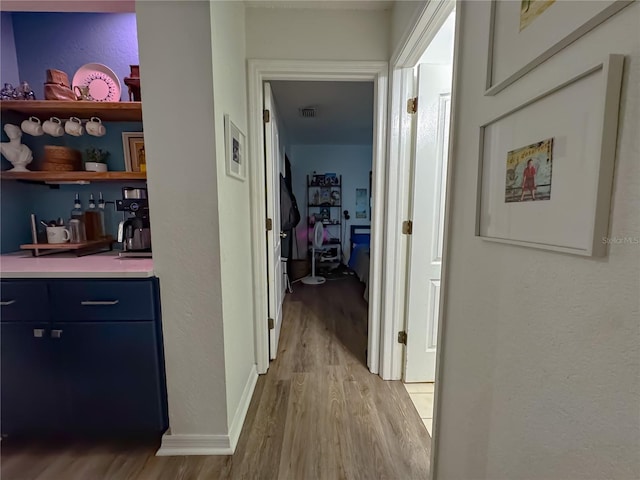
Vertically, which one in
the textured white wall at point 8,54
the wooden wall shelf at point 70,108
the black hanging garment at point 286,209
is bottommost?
the black hanging garment at point 286,209

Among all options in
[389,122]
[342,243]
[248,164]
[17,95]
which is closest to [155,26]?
[248,164]

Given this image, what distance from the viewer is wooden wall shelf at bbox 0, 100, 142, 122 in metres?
1.47

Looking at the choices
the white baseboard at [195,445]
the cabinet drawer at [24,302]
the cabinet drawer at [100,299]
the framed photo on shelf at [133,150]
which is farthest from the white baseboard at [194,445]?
the framed photo on shelf at [133,150]

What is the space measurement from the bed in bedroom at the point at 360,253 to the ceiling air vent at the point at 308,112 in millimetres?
1851

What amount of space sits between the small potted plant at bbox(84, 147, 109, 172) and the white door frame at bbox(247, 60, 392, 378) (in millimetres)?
845

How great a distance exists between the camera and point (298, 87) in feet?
8.98

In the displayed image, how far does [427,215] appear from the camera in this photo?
1840 mm

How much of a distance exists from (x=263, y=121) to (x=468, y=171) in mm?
1529

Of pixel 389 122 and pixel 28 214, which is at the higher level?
pixel 389 122

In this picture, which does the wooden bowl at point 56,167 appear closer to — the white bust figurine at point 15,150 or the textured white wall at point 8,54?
the white bust figurine at point 15,150

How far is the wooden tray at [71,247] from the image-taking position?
1.55 m

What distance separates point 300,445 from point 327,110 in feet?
10.9

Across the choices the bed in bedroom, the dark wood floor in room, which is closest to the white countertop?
the dark wood floor in room

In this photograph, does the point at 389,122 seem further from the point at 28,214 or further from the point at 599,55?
the point at 28,214
